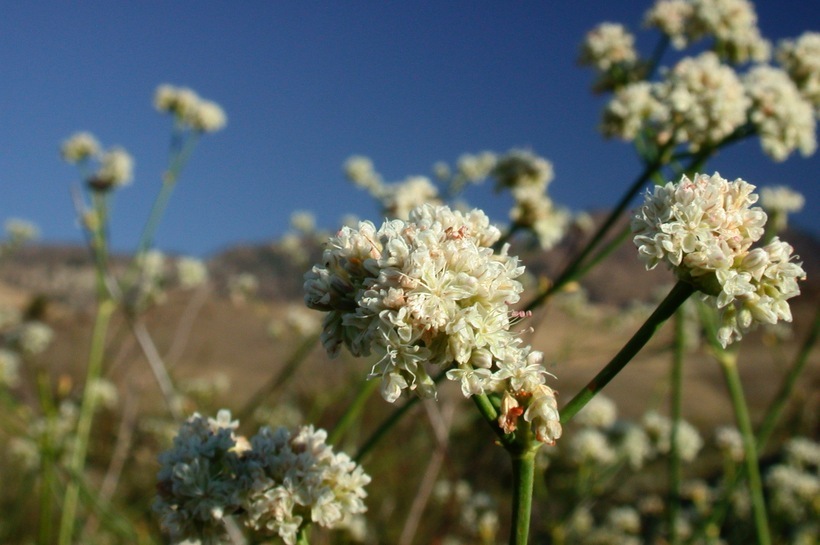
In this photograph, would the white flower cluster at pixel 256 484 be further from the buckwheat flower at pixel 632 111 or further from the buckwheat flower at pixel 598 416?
the buckwheat flower at pixel 598 416

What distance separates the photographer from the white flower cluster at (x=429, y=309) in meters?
1.46

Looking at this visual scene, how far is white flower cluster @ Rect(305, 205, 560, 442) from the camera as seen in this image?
1.46 m

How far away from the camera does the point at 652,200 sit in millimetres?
1690

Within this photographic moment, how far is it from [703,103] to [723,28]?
1406mm

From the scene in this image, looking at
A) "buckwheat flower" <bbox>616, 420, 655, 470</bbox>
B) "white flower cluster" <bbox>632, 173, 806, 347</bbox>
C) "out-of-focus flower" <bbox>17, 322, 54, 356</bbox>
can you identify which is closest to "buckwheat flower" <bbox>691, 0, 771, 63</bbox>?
"buckwheat flower" <bbox>616, 420, 655, 470</bbox>

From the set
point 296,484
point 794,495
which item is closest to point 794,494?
point 794,495

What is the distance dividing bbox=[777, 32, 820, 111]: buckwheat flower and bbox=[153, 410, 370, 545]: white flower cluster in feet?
12.3

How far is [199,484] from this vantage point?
1796 millimetres

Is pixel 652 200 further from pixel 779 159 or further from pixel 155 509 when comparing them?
pixel 779 159

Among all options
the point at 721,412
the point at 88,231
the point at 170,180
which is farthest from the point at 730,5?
the point at 721,412

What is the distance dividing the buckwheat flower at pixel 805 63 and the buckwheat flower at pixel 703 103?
2.37ft

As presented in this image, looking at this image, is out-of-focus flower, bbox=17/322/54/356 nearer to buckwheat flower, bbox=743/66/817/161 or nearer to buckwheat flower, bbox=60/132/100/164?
buckwheat flower, bbox=60/132/100/164

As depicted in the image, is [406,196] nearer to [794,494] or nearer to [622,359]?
[622,359]

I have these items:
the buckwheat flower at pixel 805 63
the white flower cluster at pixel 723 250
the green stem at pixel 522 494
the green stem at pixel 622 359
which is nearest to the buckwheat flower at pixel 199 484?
the green stem at pixel 522 494
